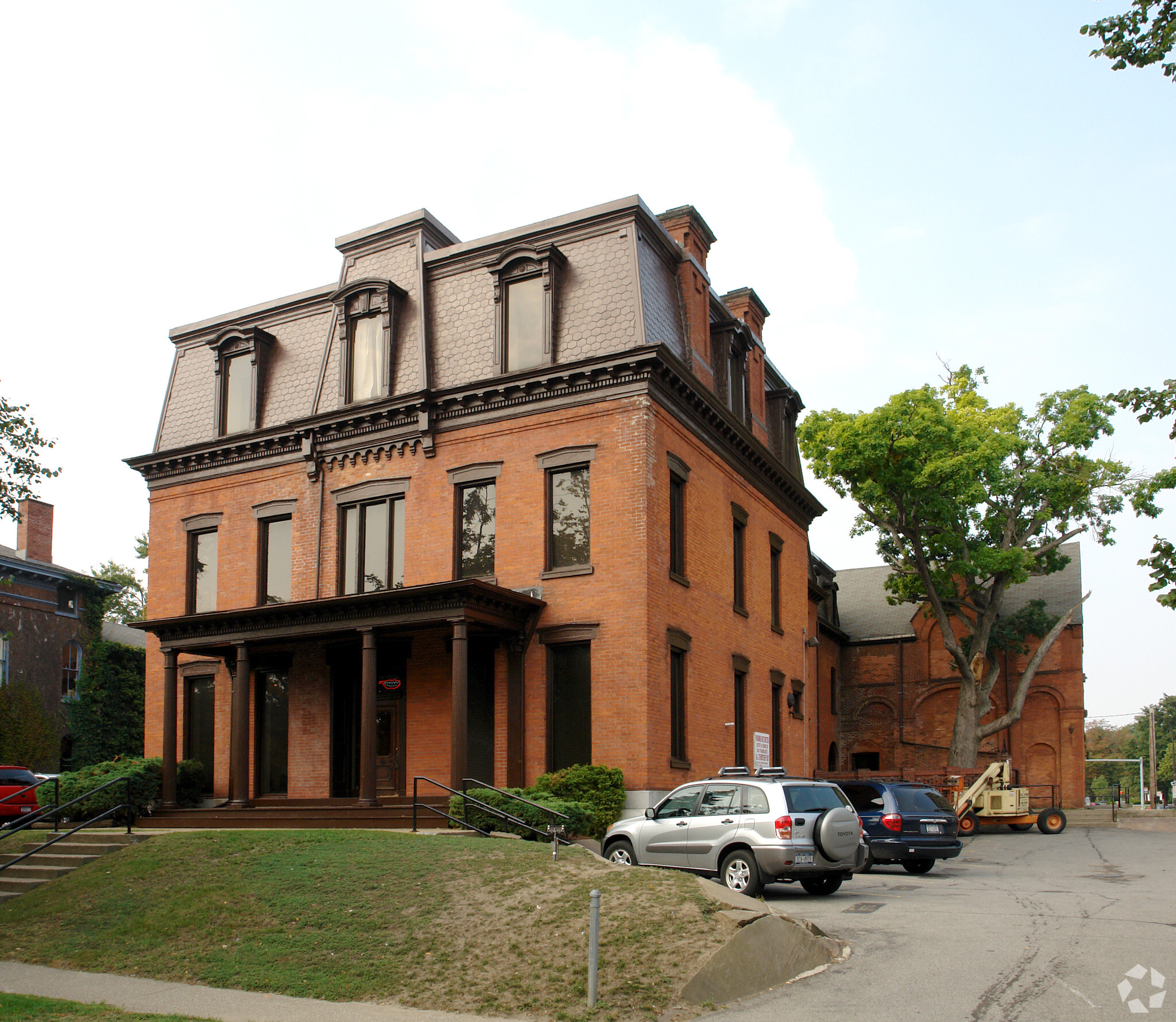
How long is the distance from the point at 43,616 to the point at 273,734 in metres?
24.2

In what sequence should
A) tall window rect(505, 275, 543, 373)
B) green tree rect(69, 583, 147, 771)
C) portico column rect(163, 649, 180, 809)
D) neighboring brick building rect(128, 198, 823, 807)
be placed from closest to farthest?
neighboring brick building rect(128, 198, 823, 807) < tall window rect(505, 275, 543, 373) < portico column rect(163, 649, 180, 809) < green tree rect(69, 583, 147, 771)

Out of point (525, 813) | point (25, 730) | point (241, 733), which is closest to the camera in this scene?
point (525, 813)

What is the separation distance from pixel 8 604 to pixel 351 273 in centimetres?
2509

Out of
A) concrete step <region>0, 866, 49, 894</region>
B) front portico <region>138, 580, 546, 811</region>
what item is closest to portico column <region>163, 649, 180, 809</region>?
front portico <region>138, 580, 546, 811</region>

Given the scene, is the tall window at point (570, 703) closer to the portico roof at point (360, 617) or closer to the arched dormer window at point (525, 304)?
the portico roof at point (360, 617)

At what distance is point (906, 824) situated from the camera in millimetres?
19344

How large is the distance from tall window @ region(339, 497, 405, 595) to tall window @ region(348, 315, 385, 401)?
2.66 metres

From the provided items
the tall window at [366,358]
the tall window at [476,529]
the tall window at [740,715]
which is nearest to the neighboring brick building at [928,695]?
the tall window at [740,715]

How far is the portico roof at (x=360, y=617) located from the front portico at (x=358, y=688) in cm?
3

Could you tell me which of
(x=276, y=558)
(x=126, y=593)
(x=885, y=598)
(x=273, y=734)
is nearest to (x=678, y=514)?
(x=276, y=558)

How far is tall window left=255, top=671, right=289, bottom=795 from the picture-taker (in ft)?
82.2

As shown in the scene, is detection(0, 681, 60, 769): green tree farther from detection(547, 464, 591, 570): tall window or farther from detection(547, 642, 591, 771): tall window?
detection(547, 464, 591, 570): tall window

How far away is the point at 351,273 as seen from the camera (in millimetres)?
27062

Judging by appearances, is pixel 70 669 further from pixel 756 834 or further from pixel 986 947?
pixel 986 947
